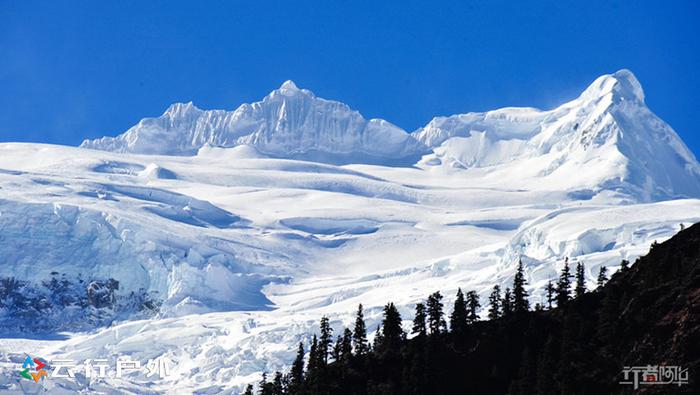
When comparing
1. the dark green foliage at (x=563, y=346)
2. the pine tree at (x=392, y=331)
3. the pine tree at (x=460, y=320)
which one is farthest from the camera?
the pine tree at (x=392, y=331)

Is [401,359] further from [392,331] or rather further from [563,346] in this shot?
[563,346]

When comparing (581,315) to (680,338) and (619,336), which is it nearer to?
(619,336)

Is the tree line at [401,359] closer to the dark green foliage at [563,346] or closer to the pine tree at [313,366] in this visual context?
the pine tree at [313,366]

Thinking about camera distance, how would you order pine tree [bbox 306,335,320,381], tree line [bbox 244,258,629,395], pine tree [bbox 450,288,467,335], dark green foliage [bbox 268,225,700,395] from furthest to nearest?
pine tree [bbox 450,288,467,335], pine tree [bbox 306,335,320,381], tree line [bbox 244,258,629,395], dark green foliage [bbox 268,225,700,395]

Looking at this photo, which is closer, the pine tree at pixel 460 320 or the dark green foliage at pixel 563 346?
the dark green foliage at pixel 563 346

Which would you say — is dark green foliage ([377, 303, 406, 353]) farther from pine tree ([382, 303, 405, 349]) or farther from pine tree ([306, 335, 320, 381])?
pine tree ([306, 335, 320, 381])

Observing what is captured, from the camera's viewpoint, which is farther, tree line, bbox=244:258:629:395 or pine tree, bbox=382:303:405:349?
pine tree, bbox=382:303:405:349

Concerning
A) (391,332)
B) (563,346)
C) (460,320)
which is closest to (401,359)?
(391,332)

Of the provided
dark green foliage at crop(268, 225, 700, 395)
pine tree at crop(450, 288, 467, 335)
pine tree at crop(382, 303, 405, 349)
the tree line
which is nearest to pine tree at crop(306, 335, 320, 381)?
the tree line

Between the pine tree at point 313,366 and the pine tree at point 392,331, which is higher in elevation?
the pine tree at point 392,331

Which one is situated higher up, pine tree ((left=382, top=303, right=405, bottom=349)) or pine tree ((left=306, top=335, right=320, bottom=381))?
pine tree ((left=382, top=303, right=405, bottom=349))

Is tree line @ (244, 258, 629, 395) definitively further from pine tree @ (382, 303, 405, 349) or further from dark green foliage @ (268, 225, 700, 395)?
dark green foliage @ (268, 225, 700, 395)

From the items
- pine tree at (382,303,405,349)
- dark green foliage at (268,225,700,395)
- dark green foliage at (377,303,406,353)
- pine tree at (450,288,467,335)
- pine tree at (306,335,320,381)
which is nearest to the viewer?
dark green foliage at (268,225,700,395)

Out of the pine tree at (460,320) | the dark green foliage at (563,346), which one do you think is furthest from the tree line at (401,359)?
the dark green foliage at (563,346)
